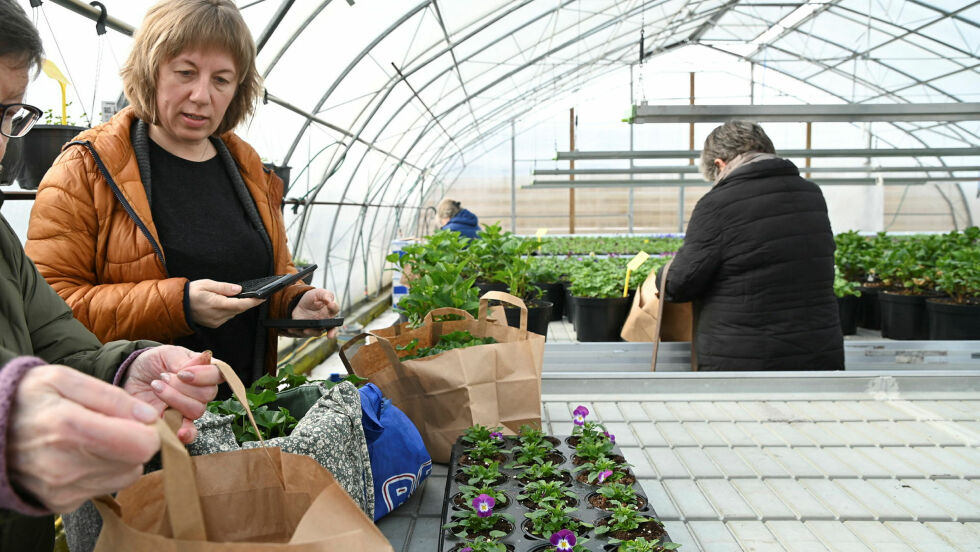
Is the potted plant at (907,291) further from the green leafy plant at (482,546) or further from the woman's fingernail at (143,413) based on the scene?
the woman's fingernail at (143,413)

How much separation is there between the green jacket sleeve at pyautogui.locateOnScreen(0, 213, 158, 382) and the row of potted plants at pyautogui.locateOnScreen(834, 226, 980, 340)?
4588 mm

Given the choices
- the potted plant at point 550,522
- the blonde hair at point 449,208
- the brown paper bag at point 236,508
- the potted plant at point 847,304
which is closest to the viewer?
the brown paper bag at point 236,508

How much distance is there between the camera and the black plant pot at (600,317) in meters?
3.71

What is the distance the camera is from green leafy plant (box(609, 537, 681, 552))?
2.69 feet

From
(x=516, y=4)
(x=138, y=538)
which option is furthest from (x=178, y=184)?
(x=516, y=4)

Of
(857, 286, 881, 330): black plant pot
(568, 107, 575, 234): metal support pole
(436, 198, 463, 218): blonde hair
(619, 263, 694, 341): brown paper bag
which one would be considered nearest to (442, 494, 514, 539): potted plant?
(619, 263, 694, 341): brown paper bag

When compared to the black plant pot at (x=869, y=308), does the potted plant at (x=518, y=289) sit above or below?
above

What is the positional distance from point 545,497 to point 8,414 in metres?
0.79

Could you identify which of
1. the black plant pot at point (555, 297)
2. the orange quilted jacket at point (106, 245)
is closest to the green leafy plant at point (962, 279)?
the black plant pot at point (555, 297)

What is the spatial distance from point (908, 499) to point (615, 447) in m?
0.50

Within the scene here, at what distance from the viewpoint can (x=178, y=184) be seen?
150 cm

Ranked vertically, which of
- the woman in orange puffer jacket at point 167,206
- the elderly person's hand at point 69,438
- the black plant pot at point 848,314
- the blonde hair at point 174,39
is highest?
the blonde hair at point 174,39

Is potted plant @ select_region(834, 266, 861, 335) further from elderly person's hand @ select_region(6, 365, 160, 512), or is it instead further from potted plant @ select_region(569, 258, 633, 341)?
elderly person's hand @ select_region(6, 365, 160, 512)

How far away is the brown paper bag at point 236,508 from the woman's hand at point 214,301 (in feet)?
1.83
